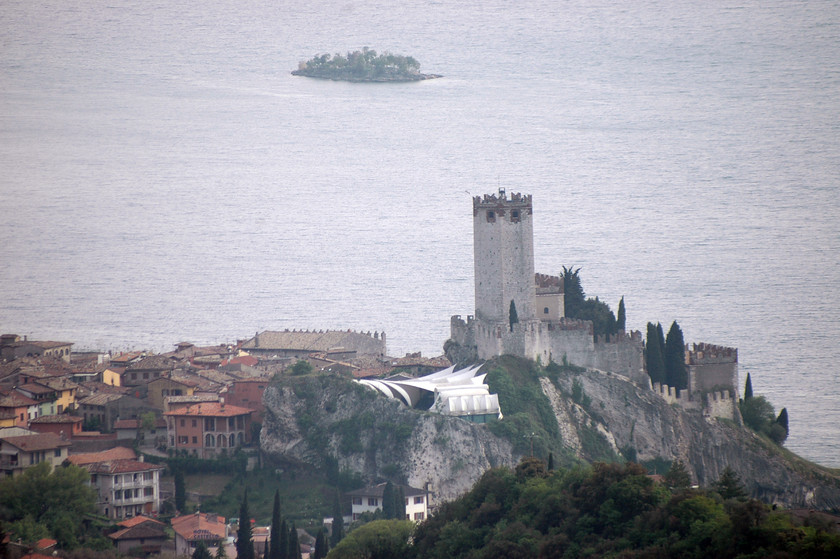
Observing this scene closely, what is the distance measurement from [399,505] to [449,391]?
21.3ft

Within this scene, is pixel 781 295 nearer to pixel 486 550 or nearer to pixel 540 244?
pixel 540 244

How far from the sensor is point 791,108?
16238 centimetres

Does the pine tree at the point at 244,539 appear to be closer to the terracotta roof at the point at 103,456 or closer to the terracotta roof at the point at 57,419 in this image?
the terracotta roof at the point at 103,456

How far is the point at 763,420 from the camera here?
7425cm

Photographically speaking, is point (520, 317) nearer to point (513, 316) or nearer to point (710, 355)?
point (513, 316)

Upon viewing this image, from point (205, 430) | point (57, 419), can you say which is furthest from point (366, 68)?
point (205, 430)

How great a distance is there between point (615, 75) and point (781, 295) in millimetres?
76005

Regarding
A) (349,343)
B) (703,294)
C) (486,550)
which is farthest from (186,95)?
(486,550)

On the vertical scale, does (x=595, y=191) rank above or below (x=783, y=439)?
above

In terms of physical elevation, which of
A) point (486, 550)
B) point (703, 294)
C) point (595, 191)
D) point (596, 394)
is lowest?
point (486, 550)

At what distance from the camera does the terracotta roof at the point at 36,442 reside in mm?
63312

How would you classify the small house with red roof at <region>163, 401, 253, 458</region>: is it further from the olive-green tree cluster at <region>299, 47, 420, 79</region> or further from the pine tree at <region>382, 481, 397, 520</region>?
the olive-green tree cluster at <region>299, 47, 420, 79</region>

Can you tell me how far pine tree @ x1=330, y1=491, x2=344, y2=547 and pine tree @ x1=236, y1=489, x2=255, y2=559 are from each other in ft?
9.30

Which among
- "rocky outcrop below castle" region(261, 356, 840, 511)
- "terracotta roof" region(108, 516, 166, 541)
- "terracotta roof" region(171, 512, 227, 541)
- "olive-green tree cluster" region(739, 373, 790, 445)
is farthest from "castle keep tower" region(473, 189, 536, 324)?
"terracotta roof" region(108, 516, 166, 541)
